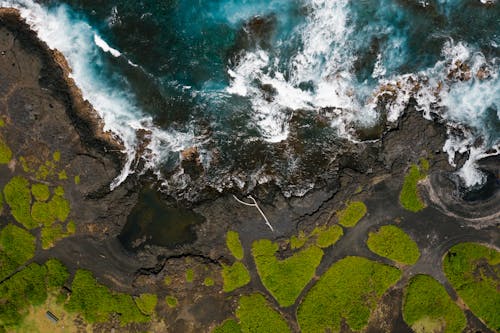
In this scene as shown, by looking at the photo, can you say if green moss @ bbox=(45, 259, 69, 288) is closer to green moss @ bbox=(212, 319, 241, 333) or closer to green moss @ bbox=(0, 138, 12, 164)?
green moss @ bbox=(0, 138, 12, 164)

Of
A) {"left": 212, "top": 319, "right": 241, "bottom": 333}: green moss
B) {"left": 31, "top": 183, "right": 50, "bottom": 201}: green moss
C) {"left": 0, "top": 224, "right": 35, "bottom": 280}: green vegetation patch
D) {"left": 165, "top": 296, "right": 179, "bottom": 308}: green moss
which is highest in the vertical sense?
{"left": 31, "top": 183, "right": 50, "bottom": 201}: green moss

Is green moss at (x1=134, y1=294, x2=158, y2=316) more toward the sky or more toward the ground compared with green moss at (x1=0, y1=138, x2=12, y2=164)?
more toward the ground

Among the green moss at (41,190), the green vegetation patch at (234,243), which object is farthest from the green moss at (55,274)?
the green vegetation patch at (234,243)

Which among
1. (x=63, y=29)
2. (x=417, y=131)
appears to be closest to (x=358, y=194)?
(x=417, y=131)

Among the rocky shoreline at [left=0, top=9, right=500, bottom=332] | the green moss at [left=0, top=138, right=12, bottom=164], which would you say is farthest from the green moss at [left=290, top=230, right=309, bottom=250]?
the green moss at [left=0, top=138, right=12, bottom=164]

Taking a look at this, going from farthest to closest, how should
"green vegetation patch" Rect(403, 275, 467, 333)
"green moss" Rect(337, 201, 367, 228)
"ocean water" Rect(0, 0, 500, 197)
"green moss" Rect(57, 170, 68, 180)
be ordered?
1. "green vegetation patch" Rect(403, 275, 467, 333)
2. "green moss" Rect(337, 201, 367, 228)
3. "green moss" Rect(57, 170, 68, 180)
4. "ocean water" Rect(0, 0, 500, 197)

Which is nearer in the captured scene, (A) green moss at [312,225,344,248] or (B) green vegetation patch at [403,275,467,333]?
(A) green moss at [312,225,344,248]
